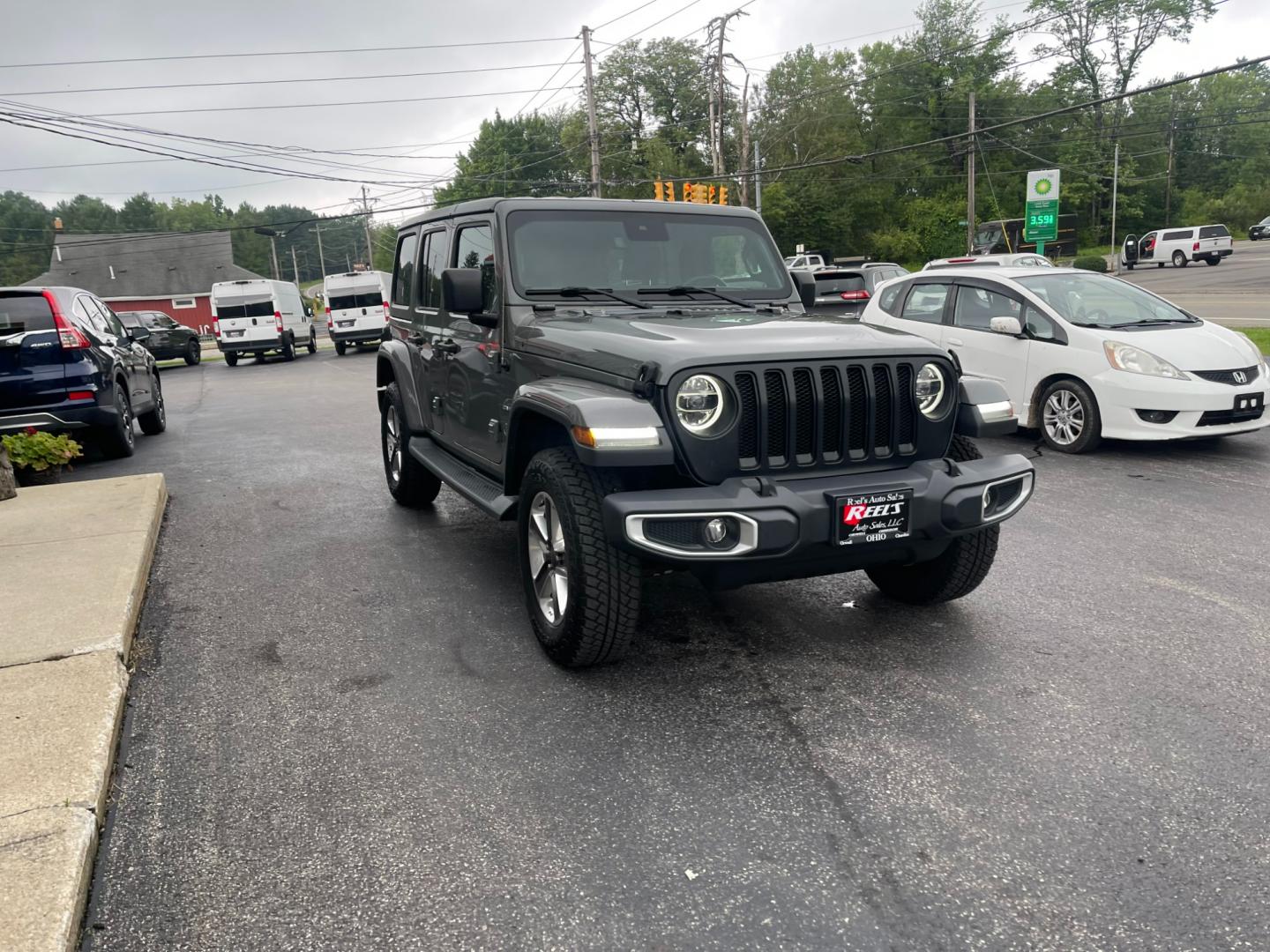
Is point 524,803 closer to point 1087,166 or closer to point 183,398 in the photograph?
point 183,398

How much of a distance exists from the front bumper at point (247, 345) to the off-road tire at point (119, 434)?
17.2 metres

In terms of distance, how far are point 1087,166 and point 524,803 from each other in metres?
82.2

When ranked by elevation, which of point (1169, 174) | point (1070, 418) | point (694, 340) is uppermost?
point (1169, 174)

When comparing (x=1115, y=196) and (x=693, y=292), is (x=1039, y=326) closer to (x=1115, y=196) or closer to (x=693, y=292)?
(x=693, y=292)

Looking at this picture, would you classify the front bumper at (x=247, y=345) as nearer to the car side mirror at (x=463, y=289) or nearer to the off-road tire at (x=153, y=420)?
the off-road tire at (x=153, y=420)

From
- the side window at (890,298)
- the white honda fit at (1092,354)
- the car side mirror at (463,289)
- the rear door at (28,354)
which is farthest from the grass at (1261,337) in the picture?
the rear door at (28,354)

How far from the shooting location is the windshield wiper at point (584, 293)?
4.87 meters

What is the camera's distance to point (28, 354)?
29.5ft

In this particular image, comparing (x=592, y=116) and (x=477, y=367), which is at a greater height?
(x=592, y=116)

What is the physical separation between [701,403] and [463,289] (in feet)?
5.25

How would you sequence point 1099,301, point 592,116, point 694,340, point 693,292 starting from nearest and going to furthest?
point 694,340
point 693,292
point 1099,301
point 592,116

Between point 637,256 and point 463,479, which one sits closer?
point 637,256

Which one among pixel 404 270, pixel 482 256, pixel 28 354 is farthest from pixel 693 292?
pixel 28 354

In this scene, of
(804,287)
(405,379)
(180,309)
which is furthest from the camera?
(180,309)
